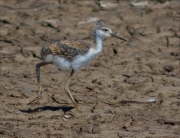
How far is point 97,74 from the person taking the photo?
932 cm

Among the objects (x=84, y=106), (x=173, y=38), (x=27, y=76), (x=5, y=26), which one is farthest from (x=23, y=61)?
(x=173, y=38)

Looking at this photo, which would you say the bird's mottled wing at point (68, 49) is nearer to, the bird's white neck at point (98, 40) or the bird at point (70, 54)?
A: the bird at point (70, 54)

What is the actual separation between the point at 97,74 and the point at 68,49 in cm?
182

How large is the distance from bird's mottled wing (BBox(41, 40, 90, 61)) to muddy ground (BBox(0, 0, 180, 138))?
2.74ft

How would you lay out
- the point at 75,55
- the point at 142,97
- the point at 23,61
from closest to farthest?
the point at 75,55 → the point at 142,97 → the point at 23,61

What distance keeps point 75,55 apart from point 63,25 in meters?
4.09

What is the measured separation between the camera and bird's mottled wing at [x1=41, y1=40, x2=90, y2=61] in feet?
24.9

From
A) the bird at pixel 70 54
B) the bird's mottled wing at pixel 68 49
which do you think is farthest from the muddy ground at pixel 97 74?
the bird's mottled wing at pixel 68 49

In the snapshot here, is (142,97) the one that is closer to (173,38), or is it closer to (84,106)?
(84,106)

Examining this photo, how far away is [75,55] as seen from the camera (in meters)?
7.61

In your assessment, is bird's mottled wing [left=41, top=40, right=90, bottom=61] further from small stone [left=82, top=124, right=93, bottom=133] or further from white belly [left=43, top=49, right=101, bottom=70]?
small stone [left=82, top=124, right=93, bottom=133]

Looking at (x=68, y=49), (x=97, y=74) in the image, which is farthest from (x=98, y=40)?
(x=97, y=74)

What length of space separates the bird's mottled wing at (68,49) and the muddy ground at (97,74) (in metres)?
0.83

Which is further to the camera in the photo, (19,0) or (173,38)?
(19,0)
